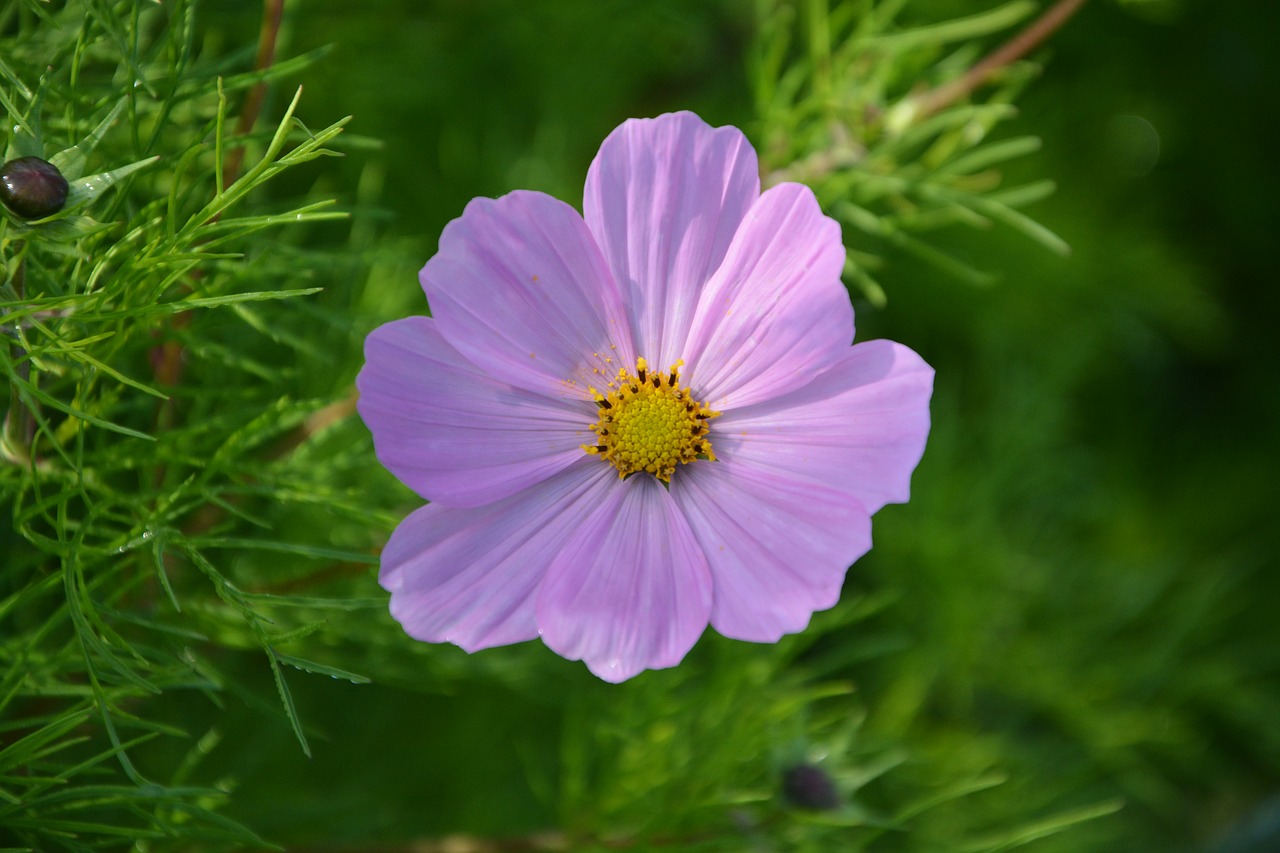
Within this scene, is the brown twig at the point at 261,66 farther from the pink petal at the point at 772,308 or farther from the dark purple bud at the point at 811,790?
the dark purple bud at the point at 811,790

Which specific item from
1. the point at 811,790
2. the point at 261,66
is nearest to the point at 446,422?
the point at 261,66

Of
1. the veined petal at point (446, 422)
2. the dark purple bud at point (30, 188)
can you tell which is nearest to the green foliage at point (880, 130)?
the veined petal at point (446, 422)

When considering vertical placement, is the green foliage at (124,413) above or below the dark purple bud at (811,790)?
above

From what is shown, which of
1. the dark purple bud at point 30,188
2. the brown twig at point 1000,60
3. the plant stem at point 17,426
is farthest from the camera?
the brown twig at point 1000,60

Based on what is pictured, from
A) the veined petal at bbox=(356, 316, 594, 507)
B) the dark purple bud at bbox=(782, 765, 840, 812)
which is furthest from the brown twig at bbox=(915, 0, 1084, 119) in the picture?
the dark purple bud at bbox=(782, 765, 840, 812)

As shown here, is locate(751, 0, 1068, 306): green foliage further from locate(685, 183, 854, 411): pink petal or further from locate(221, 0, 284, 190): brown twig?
locate(221, 0, 284, 190): brown twig

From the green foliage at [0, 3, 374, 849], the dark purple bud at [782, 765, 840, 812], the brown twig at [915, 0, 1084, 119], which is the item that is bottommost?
the dark purple bud at [782, 765, 840, 812]
